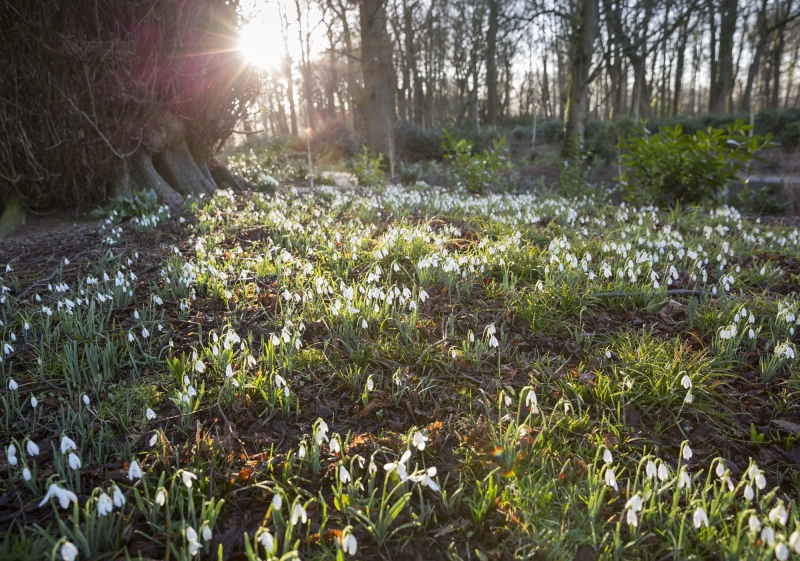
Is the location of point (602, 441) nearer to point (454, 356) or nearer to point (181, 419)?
point (454, 356)

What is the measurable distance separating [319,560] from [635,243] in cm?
403

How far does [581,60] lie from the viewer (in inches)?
553

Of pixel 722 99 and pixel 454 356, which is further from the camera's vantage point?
pixel 722 99

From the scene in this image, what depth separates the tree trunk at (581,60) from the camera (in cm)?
1375

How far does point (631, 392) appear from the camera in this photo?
2.51m

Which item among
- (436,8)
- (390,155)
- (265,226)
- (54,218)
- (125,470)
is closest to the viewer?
(125,470)

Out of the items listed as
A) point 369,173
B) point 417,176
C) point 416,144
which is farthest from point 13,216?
point 416,144

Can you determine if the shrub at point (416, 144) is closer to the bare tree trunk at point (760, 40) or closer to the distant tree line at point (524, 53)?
the distant tree line at point (524, 53)

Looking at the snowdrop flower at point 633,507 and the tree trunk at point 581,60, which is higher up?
the tree trunk at point 581,60

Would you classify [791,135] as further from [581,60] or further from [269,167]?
[269,167]

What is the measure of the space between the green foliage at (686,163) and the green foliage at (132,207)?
255 inches

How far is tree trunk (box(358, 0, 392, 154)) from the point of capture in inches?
509

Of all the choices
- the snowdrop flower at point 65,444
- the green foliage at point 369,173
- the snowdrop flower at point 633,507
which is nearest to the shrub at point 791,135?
the green foliage at point 369,173

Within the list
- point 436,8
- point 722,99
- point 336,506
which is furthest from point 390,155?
point 722,99
